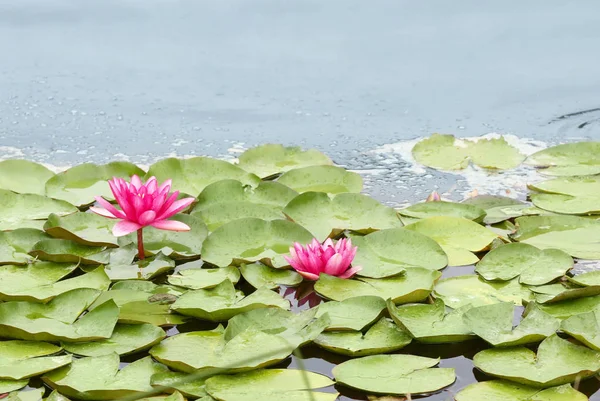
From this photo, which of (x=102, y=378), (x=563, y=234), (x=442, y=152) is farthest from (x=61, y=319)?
(x=442, y=152)

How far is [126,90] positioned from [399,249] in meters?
2.08

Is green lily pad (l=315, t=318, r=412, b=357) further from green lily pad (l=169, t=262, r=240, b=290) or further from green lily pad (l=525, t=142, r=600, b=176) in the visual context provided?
green lily pad (l=525, t=142, r=600, b=176)

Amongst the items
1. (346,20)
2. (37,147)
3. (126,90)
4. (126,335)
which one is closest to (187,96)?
(126,90)

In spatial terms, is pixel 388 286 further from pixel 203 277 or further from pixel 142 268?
pixel 142 268

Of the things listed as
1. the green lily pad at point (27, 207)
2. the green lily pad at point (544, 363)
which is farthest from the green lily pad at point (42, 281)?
the green lily pad at point (544, 363)

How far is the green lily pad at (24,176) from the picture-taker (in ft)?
9.45

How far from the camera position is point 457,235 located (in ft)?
8.53

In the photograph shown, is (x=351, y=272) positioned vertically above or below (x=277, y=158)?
below

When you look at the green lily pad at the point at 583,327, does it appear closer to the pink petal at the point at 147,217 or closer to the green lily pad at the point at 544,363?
the green lily pad at the point at 544,363

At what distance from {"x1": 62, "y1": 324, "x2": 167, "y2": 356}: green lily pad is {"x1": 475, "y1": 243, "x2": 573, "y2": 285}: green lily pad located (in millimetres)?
946

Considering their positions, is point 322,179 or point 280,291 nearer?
point 280,291

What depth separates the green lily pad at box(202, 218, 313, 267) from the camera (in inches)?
95.0

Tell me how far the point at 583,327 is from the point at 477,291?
1.15 ft

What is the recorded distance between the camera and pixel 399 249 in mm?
2463
